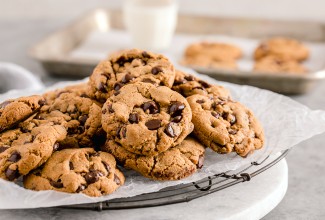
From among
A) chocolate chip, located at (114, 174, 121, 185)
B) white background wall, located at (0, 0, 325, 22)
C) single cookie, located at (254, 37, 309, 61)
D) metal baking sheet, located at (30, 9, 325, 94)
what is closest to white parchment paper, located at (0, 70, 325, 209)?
chocolate chip, located at (114, 174, 121, 185)

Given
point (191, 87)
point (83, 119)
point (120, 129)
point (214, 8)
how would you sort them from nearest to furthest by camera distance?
point (120, 129) → point (83, 119) → point (191, 87) → point (214, 8)

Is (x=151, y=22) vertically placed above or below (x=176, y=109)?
below

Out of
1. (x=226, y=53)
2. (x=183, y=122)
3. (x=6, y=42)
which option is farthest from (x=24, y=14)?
(x=183, y=122)

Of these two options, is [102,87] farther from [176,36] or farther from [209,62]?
[176,36]

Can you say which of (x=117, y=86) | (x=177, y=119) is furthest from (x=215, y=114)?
(x=117, y=86)

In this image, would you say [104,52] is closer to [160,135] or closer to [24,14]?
[24,14]

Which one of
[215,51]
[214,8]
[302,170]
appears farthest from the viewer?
[214,8]
